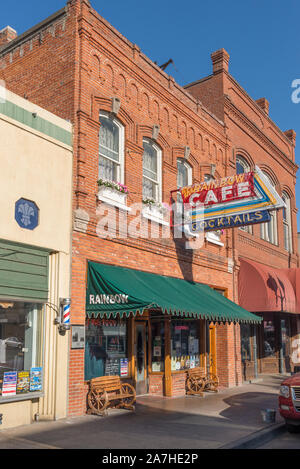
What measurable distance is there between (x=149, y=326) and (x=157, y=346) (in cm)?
69

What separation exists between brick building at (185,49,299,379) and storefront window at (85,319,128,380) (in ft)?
20.8

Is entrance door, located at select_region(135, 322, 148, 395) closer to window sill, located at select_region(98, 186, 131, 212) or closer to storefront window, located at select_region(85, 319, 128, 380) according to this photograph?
storefront window, located at select_region(85, 319, 128, 380)

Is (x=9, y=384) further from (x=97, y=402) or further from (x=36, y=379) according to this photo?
(x=97, y=402)

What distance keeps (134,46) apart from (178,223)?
5331mm

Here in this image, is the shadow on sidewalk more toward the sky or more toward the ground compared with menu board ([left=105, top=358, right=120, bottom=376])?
more toward the ground

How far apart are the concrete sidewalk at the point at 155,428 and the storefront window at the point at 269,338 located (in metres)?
8.37

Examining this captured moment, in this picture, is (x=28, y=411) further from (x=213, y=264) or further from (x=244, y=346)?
(x=244, y=346)

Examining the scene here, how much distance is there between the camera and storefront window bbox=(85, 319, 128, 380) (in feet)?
37.5

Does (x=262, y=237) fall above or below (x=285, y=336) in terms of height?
above

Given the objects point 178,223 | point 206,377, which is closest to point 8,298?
point 178,223

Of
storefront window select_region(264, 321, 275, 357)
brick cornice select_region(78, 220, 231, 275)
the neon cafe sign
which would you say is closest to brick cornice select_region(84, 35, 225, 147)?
the neon cafe sign

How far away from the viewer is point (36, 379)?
9797mm

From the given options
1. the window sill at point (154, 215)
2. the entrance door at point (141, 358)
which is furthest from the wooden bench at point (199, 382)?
the window sill at point (154, 215)

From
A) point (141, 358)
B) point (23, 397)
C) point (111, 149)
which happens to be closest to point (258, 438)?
point (23, 397)
